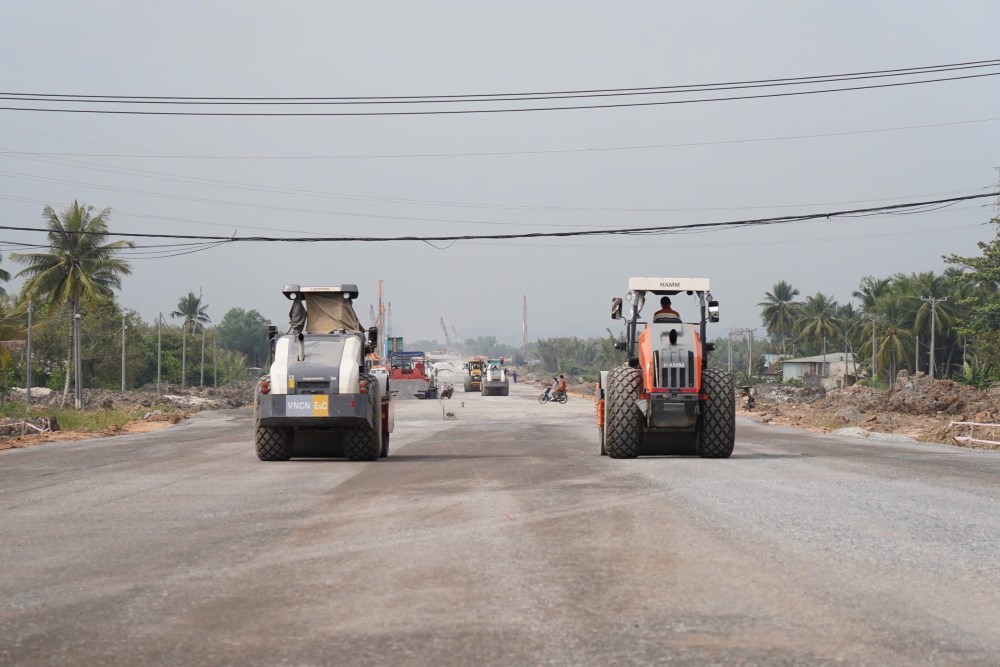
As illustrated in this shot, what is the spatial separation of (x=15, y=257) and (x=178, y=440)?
43.6 m

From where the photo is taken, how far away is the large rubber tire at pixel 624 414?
19.6 metres

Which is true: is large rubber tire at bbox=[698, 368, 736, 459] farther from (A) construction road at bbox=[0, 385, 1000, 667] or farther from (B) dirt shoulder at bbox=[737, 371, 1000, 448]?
(B) dirt shoulder at bbox=[737, 371, 1000, 448]

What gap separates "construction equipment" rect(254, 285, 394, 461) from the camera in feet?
65.1

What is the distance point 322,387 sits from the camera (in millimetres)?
19859

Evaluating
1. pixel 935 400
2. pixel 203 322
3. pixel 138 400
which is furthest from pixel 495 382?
pixel 203 322

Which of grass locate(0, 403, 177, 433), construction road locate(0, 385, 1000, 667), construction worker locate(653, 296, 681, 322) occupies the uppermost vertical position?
construction worker locate(653, 296, 681, 322)

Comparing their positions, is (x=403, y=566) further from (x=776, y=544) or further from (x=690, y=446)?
(x=690, y=446)

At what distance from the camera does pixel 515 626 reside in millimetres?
6379

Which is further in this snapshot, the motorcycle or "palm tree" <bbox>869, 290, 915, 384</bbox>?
"palm tree" <bbox>869, 290, 915, 384</bbox>

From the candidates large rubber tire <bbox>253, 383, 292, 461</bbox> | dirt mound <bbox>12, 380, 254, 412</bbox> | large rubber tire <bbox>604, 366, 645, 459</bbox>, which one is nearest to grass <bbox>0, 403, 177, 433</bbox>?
dirt mound <bbox>12, 380, 254, 412</bbox>

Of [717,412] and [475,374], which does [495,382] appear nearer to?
[475,374]

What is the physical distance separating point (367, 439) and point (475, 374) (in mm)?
83661

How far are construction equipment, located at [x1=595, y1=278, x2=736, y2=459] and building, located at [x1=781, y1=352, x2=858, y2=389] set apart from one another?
3486 inches

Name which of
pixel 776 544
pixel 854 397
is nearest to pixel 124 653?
pixel 776 544
